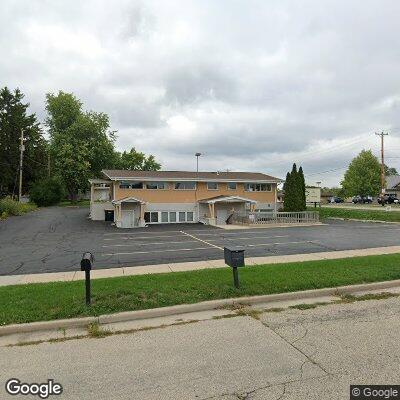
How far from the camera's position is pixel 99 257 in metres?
14.6

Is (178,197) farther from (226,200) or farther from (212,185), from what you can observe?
(226,200)

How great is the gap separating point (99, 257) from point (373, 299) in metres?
10.7

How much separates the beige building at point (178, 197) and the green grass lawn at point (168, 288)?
23.4 metres

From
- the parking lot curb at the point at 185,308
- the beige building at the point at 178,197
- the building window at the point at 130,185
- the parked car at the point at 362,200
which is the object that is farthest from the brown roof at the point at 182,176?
A: the parked car at the point at 362,200

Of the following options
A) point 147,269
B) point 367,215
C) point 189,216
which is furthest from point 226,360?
point 367,215

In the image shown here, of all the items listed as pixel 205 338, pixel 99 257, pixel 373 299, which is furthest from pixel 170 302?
pixel 99 257

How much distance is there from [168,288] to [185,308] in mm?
1162

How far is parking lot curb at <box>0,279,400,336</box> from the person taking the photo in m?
6.46

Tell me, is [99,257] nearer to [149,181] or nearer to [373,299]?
[373,299]

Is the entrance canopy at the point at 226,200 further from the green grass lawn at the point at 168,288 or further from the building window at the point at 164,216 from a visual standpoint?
the green grass lawn at the point at 168,288

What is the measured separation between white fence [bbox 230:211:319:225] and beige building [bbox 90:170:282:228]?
2602 millimetres

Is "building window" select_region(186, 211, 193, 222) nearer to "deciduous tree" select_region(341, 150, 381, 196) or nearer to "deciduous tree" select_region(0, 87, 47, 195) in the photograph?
"deciduous tree" select_region(0, 87, 47, 195)

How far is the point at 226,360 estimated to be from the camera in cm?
509

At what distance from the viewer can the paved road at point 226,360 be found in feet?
14.1
